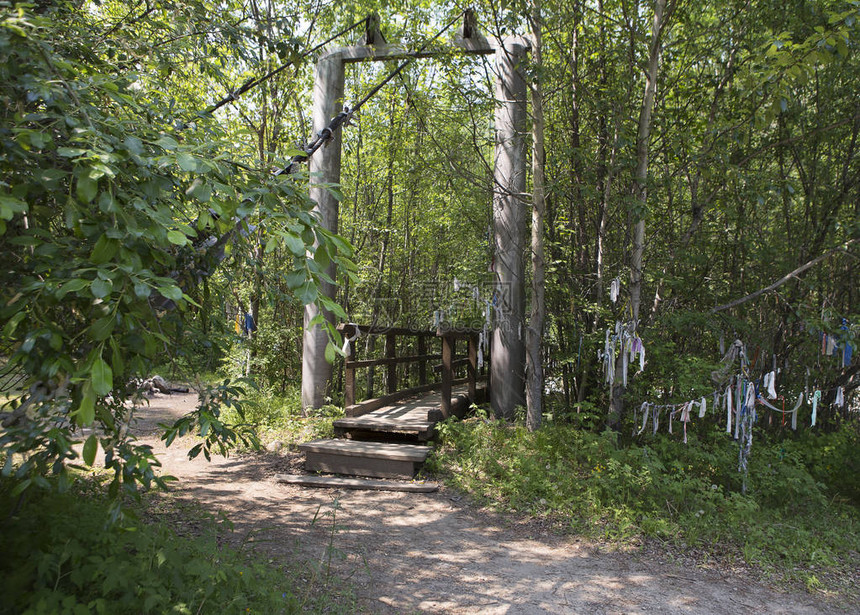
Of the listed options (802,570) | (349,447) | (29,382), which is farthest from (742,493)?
(29,382)

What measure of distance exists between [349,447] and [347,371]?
1.03 metres

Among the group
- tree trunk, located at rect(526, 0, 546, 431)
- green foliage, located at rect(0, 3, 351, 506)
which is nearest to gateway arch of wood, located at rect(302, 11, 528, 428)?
tree trunk, located at rect(526, 0, 546, 431)

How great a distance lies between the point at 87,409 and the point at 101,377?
0.08 metres

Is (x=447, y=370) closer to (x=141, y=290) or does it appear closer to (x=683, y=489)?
(x=683, y=489)

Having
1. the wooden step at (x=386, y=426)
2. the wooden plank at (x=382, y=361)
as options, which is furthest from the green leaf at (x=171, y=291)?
the wooden plank at (x=382, y=361)

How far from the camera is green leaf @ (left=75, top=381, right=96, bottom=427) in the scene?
128 centimetres

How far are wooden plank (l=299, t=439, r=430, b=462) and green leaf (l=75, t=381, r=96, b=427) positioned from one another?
4.57 m

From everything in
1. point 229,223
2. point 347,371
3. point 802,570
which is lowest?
point 802,570

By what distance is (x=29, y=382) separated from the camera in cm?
164

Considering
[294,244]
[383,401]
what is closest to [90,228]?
[294,244]

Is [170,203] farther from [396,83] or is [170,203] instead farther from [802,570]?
[396,83]

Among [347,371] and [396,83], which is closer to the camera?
[347,371]

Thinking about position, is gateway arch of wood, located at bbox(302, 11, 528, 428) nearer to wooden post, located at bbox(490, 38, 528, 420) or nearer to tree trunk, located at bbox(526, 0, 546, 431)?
wooden post, located at bbox(490, 38, 528, 420)

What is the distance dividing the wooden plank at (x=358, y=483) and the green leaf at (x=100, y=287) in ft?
→ 14.7
